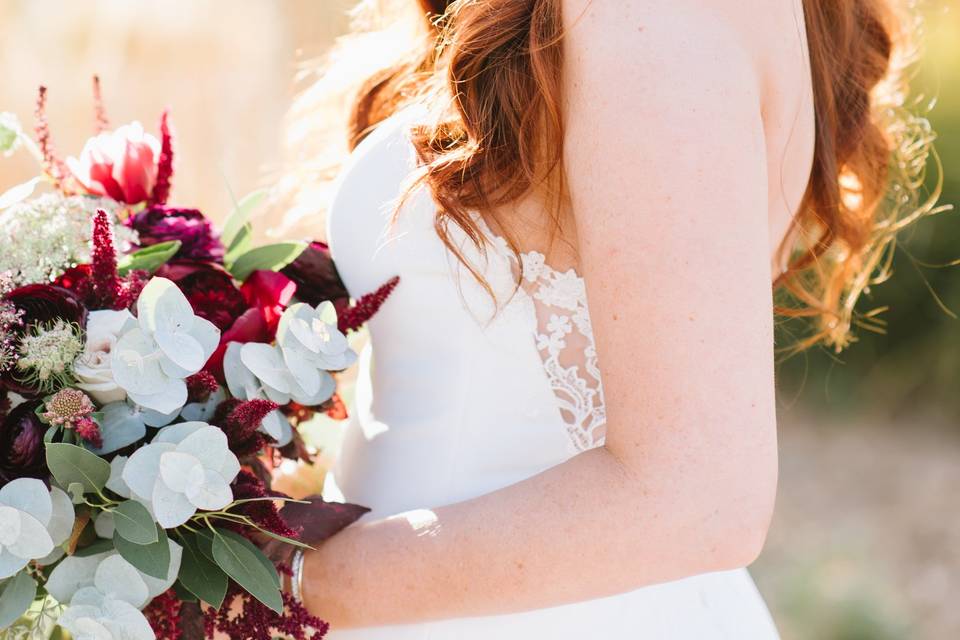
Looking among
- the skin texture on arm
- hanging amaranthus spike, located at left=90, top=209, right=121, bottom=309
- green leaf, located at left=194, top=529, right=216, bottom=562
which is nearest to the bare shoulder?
→ the skin texture on arm

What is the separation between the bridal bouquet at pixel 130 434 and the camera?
3.12 ft

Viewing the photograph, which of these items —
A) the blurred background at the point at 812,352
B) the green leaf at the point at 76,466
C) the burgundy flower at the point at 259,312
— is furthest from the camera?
the blurred background at the point at 812,352

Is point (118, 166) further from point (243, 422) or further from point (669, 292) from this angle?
point (669, 292)

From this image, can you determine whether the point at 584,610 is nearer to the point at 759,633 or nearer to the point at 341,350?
the point at 759,633

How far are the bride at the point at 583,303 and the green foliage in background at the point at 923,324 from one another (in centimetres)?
387

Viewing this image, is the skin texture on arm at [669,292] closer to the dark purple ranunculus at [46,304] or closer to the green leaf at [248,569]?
the green leaf at [248,569]

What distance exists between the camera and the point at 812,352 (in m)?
5.64

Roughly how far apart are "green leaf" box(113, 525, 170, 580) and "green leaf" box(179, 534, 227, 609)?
0.06 meters

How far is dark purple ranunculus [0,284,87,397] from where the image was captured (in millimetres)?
1003

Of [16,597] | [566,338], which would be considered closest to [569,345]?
[566,338]

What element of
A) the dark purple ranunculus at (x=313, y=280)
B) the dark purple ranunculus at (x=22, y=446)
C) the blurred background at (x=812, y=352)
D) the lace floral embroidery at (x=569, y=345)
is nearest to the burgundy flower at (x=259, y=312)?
the dark purple ranunculus at (x=313, y=280)

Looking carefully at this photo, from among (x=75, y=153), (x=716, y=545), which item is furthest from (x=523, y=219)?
(x=75, y=153)

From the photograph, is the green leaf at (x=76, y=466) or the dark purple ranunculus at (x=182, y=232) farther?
the dark purple ranunculus at (x=182, y=232)

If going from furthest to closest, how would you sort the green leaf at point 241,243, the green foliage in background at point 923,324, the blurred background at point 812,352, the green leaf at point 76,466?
1. the green foliage in background at point 923,324
2. the blurred background at point 812,352
3. the green leaf at point 241,243
4. the green leaf at point 76,466
